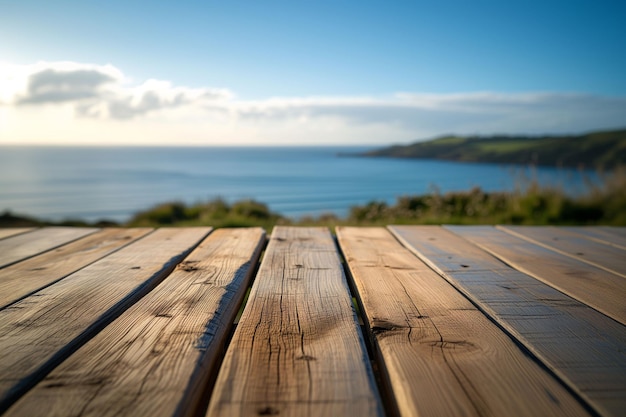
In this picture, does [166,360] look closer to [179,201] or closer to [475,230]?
[475,230]

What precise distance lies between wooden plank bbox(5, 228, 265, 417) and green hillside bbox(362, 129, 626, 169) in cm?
2136

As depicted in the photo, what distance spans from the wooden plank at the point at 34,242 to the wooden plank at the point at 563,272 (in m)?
1.84

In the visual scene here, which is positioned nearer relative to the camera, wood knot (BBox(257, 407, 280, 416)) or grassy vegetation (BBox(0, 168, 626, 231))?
wood knot (BBox(257, 407, 280, 416))

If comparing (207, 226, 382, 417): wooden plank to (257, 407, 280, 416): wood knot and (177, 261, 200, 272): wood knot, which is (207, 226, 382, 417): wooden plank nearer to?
(257, 407, 280, 416): wood knot

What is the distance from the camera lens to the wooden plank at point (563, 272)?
105 cm

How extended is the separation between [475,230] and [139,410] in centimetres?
188

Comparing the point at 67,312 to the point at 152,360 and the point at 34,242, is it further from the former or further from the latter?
the point at 34,242

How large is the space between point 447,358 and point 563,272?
855 mm

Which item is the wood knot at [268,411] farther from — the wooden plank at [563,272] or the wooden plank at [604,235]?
the wooden plank at [604,235]

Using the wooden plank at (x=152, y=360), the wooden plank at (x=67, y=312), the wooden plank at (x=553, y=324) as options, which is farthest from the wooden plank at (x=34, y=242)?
the wooden plank at (x=553, y=324)

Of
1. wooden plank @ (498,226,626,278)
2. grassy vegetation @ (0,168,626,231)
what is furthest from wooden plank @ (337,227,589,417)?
grassy vegetation @ (0,168,626,231)

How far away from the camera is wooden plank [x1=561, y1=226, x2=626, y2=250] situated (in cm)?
184

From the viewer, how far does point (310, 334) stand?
80 centimetres

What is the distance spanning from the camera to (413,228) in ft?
6.90
